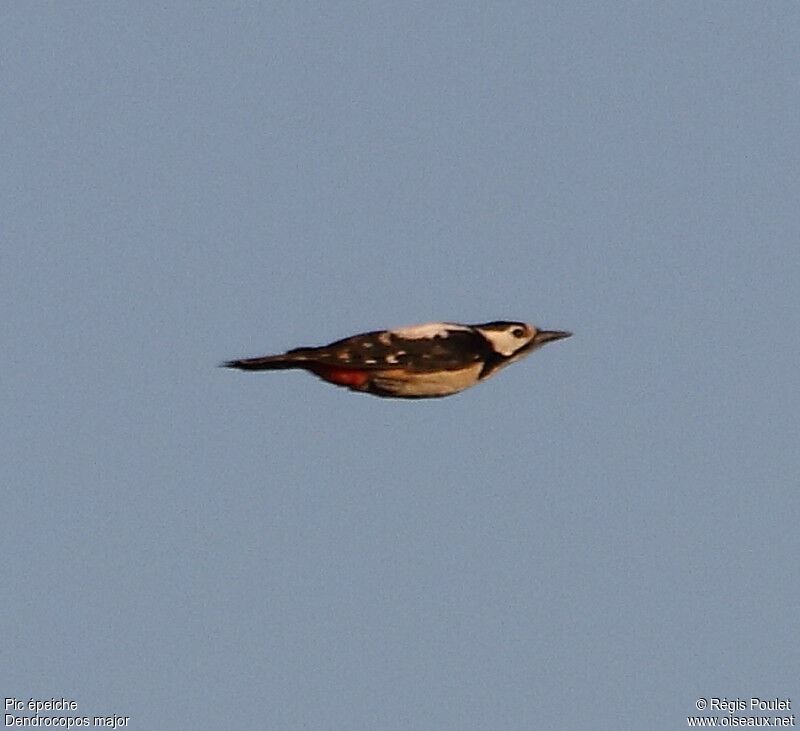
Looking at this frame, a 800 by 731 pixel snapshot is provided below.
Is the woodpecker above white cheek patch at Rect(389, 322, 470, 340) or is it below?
below

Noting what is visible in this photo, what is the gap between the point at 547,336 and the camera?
545 inches

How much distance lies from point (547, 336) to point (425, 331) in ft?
3.33

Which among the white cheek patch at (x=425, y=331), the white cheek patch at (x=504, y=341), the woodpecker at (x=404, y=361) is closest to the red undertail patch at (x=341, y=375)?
the woodpecker at (x=404, y=361)

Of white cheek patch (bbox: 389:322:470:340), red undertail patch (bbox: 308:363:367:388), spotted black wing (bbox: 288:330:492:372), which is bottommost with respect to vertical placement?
red undertail patch (bbox: 308:363:367:388)

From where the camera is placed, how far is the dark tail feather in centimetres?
1301

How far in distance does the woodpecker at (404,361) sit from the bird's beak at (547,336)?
37cm

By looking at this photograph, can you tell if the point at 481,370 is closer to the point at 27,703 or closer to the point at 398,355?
the point at 398,355

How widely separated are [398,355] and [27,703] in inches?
138

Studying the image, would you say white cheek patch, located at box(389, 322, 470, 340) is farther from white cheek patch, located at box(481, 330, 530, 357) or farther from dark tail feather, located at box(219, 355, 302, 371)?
dark tail feather, located at box(219, 355, 302, 371)

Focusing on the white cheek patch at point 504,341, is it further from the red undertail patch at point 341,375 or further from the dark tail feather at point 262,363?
the dark tail feather at point 262,363

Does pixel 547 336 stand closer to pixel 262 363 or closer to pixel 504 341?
pixel 504 341

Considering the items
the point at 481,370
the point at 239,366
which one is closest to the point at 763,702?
the point at 481,370

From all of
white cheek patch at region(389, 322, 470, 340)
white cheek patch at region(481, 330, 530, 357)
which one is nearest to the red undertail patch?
white cheek patch at region(389, 322, 470, 340)

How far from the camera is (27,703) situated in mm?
12117
